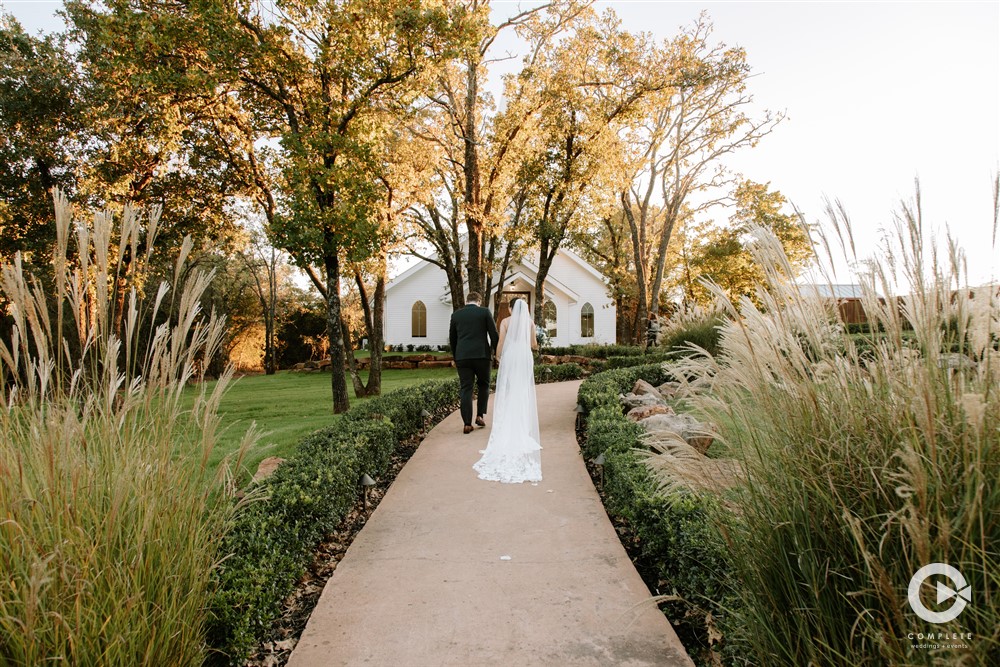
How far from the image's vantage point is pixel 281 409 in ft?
40.8

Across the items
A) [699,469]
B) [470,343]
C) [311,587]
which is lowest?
[311,587]

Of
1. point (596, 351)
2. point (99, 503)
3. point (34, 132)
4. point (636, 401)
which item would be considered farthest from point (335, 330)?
point (596, 351)

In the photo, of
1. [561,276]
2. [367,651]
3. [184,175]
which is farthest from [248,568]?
[561,276]

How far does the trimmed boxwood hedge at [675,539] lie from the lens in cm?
269

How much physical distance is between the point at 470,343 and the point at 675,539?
5294 millimetres

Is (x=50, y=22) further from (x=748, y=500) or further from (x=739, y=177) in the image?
(x=739, y=177)

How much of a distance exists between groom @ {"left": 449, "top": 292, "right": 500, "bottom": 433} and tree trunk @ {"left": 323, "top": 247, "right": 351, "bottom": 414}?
3432 millimetres

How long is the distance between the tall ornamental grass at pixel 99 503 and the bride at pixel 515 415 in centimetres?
425

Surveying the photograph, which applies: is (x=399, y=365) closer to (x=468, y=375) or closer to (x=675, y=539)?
(x=468, y=375)

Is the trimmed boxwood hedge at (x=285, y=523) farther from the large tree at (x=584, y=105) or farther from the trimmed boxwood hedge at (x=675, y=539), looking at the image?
the large tree at (x=584, y=105)

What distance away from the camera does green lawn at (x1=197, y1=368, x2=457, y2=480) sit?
7230 mm

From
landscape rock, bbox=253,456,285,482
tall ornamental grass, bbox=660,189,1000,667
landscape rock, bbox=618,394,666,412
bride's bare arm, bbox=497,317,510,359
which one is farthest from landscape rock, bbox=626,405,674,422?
tall ornamental grass, bbox=660,189,1000,667

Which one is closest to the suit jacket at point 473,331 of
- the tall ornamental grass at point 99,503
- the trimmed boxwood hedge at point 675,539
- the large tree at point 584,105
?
the trimmed boxwood hedge at point 675,539

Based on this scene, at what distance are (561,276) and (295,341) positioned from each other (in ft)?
55.6
